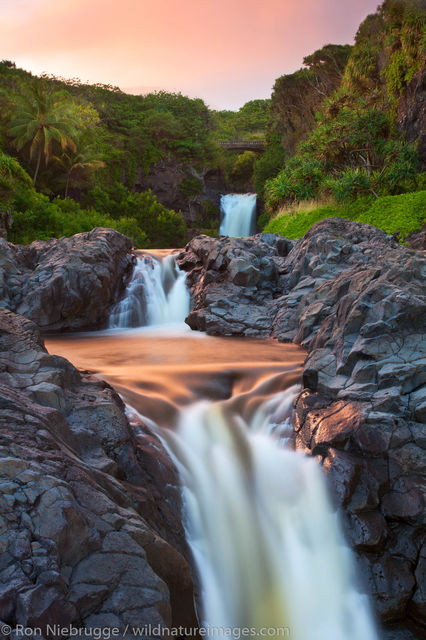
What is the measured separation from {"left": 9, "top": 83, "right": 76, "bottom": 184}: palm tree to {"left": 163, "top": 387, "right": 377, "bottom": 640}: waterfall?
23561 mm

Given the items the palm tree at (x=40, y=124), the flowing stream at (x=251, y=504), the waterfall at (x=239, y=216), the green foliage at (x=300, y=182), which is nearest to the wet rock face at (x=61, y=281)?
the flowing stream at (x=251, y=504)

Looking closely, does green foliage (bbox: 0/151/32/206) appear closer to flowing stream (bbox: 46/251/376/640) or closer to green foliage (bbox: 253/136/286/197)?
flowing stream (bbox: 46/251/376/640)

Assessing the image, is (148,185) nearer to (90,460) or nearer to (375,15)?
(375,15)

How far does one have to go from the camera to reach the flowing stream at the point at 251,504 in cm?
340

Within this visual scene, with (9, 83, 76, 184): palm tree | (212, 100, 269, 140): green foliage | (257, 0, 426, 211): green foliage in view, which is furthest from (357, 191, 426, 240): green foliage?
(212, 100, 269, 140): green foliage

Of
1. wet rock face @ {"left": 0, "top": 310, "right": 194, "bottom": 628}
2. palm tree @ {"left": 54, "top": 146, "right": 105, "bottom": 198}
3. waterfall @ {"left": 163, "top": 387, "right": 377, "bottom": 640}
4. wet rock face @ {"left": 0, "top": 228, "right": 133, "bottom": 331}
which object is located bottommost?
waterfall @ {"left": 163, "top": 387, "right": 377, "bottom": 640}

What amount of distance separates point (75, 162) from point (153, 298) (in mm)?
16757

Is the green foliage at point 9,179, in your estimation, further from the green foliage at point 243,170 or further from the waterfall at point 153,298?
the green foliage at point 243,170

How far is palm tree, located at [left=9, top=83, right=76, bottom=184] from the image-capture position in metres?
24.0

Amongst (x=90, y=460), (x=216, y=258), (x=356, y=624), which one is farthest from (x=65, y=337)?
(x=356, y=624)

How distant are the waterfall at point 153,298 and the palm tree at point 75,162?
561 inches

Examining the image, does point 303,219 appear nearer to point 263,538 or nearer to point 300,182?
point 300,182

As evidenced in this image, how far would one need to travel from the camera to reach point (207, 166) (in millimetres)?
36500

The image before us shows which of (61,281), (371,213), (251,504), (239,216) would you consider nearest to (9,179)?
(61,281)
